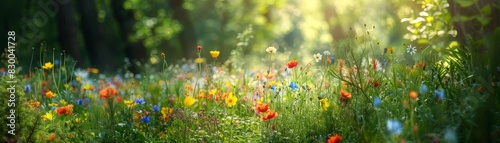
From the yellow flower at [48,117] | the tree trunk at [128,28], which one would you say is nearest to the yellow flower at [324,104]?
the yellow flower at [48,117]

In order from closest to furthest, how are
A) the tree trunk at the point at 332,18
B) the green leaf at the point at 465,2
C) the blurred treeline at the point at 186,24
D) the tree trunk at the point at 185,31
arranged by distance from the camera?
the green leaf at the point at 465,2, the blurred treeline at the point at 186,24, the tree trunk at the point at 185,31, the tree trunk at the point at 332,18

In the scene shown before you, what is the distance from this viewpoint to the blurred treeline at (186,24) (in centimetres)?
637

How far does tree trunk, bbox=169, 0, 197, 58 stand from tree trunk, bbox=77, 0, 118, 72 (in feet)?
8.02

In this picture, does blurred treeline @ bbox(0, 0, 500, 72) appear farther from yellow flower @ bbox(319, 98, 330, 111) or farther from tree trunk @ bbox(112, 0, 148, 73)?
yellow flower @ bbox(319, 98, 330, 111)

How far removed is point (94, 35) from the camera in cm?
1611

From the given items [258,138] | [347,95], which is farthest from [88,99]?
[347,95]

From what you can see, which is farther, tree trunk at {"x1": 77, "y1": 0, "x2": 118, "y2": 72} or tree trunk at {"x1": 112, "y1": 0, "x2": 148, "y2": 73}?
tree trunk at {"x1": 112, "y1": 0, "x2": 148, "y2": 73}

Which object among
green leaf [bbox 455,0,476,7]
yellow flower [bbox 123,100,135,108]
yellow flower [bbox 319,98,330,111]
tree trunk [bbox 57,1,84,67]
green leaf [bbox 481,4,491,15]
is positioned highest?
tree trunk [bbox 57,1,84,67]

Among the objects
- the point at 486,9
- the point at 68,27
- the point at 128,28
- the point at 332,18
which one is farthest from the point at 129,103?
the point at 332,18

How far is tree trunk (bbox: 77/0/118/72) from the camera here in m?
15.8

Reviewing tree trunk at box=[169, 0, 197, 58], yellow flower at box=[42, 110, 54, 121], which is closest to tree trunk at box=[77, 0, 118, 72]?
tree trunk at box=[169, 0, 197, 58]

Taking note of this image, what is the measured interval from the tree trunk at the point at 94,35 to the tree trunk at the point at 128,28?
45.7 inches

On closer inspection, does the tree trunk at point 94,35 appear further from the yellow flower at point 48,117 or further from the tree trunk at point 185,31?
the yellow flower at point 48,117

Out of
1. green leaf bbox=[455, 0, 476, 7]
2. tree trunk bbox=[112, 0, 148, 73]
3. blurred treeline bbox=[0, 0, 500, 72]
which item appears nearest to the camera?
green leaf bbox=[455, 0, 476, 7]
